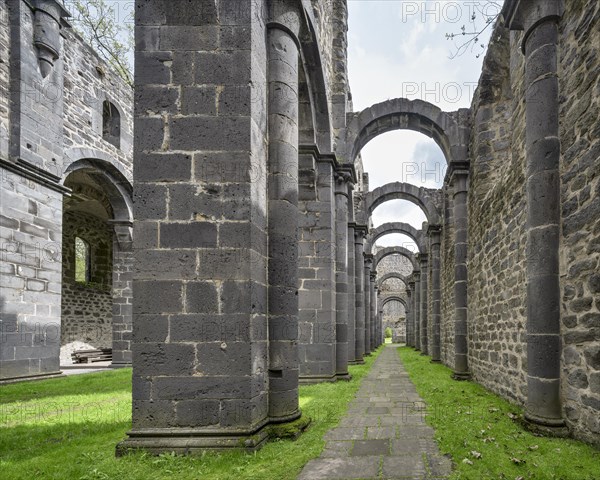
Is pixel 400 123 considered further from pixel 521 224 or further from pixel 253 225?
pixel 253 225

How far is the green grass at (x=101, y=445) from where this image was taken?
345cm

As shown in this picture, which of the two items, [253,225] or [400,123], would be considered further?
[400,123]

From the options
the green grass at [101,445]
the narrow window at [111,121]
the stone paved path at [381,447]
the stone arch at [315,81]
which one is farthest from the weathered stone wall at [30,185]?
the stone paved path at [381,447]

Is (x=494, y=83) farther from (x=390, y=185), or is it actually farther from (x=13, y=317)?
(x=13, y=317)

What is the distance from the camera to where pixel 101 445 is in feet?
13.9

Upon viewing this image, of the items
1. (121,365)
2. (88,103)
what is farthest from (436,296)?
(88,103)

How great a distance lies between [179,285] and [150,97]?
1875mm

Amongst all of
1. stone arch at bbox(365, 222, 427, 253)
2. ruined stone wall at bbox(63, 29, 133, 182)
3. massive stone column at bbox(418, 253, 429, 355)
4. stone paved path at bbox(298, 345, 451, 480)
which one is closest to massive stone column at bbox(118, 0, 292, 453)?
stone paved path at bbox(298, 345, 451, 480)

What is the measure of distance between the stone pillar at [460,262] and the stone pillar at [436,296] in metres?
4.63

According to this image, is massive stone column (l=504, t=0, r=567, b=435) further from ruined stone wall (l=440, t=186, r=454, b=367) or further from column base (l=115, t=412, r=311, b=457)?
ruined stone wall (l=440, t=186, r=454, b=367)

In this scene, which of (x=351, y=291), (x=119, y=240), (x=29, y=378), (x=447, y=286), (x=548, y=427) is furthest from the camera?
(x=351, y=291)

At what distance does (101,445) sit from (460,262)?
28.5 feet

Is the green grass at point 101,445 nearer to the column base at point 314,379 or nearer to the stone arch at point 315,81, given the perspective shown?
the column base at point 314,379

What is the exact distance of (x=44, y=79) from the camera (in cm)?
1018
